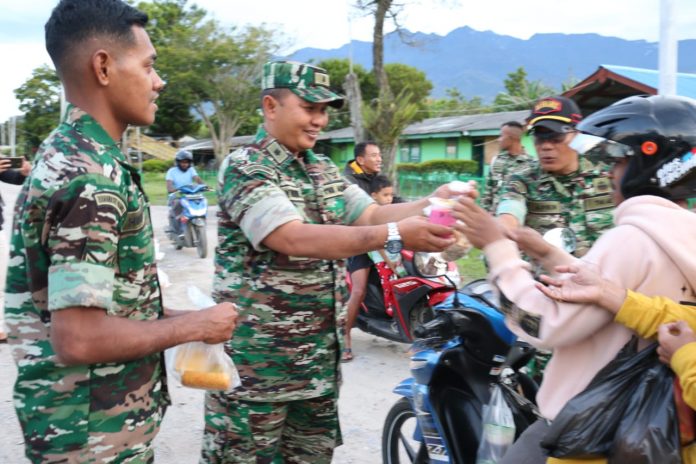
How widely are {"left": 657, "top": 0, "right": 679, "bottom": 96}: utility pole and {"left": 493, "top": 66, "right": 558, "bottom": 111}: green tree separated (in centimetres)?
2829

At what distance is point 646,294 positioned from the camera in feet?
5.64

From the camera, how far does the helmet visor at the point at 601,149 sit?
183 centimetres

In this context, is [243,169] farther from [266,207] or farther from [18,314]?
[18,314]

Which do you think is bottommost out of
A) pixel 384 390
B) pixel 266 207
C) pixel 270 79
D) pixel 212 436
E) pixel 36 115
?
pixel 384 390

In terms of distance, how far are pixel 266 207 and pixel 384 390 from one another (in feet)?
9.53

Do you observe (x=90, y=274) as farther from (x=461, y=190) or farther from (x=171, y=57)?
(x=171, y=57)

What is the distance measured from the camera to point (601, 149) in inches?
78.4

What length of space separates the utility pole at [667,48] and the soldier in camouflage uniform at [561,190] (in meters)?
2.09

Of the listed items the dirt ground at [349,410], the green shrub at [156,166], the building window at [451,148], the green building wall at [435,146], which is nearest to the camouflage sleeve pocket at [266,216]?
the dirt ground at [349,410]

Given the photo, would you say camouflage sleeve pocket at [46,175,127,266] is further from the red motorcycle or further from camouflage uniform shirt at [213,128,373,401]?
the red motorcycle

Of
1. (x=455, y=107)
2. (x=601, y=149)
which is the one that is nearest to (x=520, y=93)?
(x=455, y=107)

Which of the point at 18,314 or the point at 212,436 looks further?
the point at 212,436

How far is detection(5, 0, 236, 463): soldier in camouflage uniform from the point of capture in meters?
1.61

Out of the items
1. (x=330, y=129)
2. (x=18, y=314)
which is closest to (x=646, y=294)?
(x=18, y=314)
